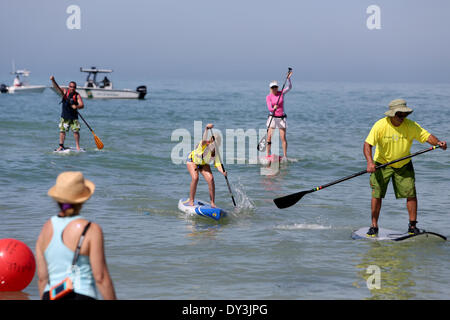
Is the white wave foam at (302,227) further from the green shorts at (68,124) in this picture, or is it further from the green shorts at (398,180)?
the green shorts at (68,124)

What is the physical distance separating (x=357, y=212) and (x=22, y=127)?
18717 millimetres

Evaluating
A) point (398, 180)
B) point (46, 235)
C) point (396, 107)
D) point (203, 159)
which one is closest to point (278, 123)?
point (203, 159)

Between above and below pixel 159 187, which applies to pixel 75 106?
above

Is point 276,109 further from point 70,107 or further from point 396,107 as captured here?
point 396,107

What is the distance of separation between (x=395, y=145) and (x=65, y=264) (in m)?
5.18

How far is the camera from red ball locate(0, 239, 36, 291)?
19.6 feet

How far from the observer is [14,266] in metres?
5.99

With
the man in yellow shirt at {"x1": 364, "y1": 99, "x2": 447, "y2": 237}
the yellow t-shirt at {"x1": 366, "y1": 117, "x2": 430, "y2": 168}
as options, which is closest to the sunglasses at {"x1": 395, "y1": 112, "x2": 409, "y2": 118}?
the man in yellow shirt at {"x1": 364, "y1": 99, "x2": 447, "y2": 237}

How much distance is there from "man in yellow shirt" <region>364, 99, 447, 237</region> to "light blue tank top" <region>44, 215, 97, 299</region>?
4735 millimetres

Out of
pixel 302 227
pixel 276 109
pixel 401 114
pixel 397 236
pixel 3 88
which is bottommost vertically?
pixel 302 227

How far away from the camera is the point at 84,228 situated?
A: 12.2 feet

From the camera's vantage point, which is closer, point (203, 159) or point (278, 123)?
point (203, 159)

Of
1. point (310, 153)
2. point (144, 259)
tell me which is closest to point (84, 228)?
point (144, 259)
